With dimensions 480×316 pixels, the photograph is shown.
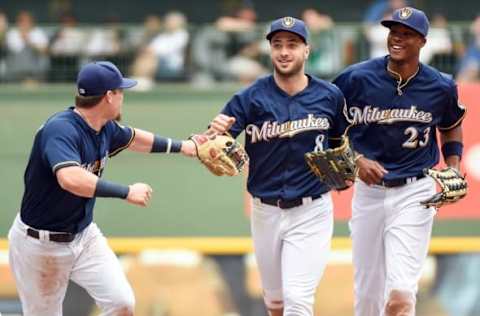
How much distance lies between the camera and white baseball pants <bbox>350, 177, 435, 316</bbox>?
7230mm

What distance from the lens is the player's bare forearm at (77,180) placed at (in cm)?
624

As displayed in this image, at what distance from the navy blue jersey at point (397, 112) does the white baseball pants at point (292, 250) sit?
512 mm

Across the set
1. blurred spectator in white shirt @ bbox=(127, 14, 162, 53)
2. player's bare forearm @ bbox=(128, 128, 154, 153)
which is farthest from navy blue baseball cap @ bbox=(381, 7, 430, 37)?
blurred spectator in white shirt @ bbox=(127, 14, 162, 53)

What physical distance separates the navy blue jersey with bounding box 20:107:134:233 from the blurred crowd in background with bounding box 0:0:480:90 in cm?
600

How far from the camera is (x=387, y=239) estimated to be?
24.2 feet

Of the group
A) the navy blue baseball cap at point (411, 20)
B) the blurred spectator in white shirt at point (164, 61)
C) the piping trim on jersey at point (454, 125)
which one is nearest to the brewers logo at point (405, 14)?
the navy blue baseball cap at point (411, 20)

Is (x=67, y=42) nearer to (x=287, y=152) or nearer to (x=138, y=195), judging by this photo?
(x=287, y=152)

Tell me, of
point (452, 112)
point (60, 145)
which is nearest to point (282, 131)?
point (452, 112)

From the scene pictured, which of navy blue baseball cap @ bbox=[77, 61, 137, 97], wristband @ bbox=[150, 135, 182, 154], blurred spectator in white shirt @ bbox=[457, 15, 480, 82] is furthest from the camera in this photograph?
blurred spectator in white shirt @ bbox=[457, 15, 480, 82]

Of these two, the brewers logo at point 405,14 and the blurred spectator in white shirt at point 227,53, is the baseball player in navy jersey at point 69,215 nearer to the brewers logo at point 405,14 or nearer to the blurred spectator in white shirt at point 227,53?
the brewers logo at point 405,14

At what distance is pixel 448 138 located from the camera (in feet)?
25.0

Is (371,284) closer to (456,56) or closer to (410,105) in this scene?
(410,105)

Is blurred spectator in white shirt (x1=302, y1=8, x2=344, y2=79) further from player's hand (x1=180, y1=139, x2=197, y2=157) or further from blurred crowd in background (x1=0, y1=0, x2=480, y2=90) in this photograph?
player's hand (x1=180, y1=139, x2=197, y2=157)

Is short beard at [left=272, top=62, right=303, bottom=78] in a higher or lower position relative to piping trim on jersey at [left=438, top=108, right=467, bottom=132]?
higher
